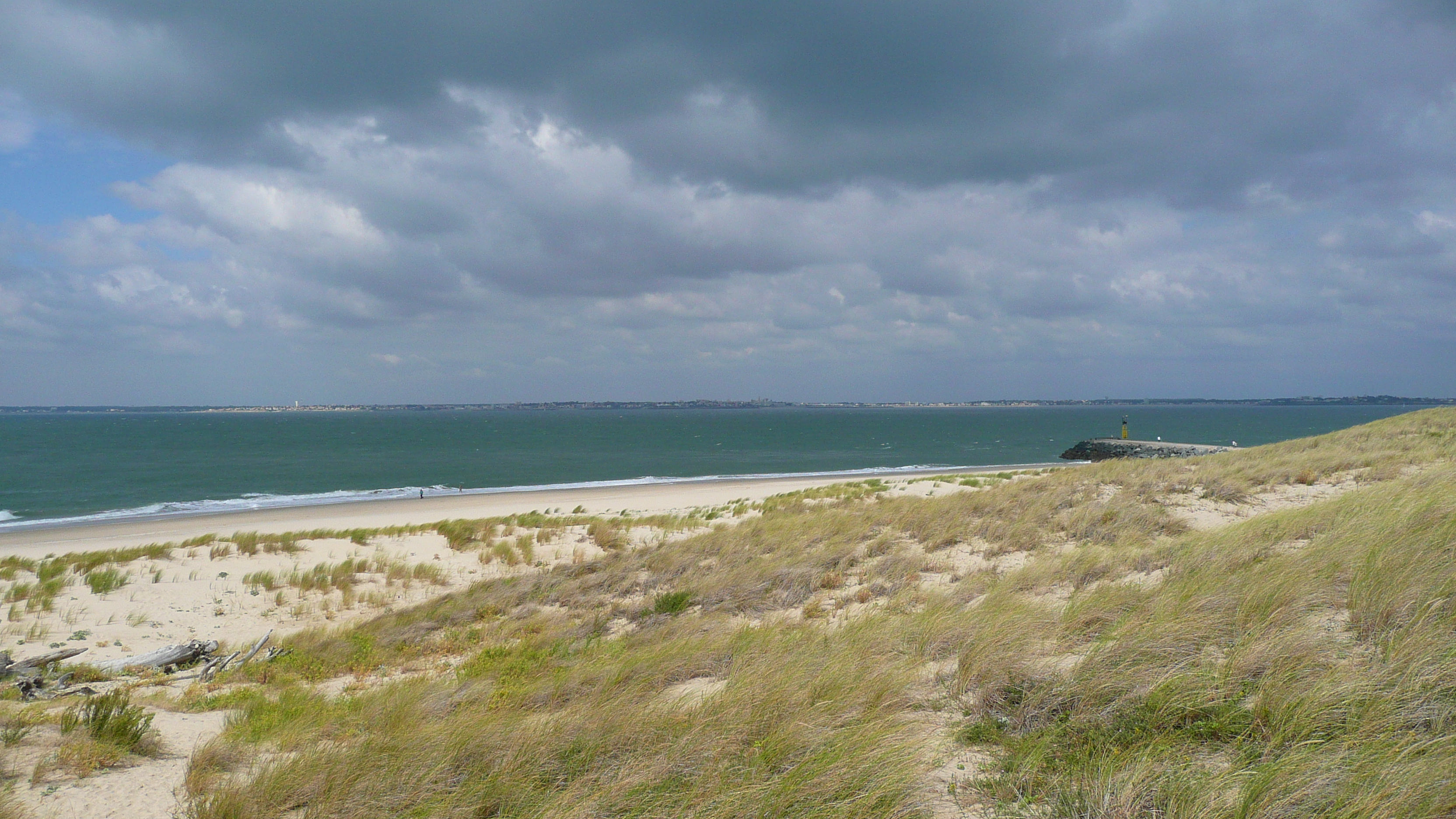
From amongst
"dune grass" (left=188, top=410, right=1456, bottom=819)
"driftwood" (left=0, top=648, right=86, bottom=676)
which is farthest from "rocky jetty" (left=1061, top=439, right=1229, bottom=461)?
"driftwood" (left=0, top=648, right=86, bottom=676)

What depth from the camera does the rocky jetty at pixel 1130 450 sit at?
181 ft

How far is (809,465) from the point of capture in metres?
67.9

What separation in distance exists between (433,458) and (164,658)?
7172cm

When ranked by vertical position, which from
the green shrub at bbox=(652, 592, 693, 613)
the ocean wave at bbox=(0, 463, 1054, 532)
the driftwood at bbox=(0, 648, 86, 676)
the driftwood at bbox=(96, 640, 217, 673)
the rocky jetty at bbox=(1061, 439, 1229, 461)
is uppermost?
the green shrub at bbox=(652, 592, 693, 613)

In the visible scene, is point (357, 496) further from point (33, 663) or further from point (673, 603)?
point (673, 603)

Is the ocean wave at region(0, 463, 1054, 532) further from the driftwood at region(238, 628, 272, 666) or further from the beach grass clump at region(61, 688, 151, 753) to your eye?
the beach grass clump at region(61, 688, 151, 753)

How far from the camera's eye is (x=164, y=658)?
1005 centimetres

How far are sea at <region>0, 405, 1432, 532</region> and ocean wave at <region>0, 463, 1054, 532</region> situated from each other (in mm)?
223

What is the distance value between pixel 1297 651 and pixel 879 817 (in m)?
3.50

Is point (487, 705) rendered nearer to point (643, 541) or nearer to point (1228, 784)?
point (1228, 784)

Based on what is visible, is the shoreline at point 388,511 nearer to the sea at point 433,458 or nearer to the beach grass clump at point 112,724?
the sea at point 433,458

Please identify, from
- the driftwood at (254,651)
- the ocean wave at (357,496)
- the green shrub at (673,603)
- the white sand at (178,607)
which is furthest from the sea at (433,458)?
the green shrub at (673,603)

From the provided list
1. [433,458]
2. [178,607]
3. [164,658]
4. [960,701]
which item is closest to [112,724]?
[164,658]

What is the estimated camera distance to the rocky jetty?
55.3 metres
